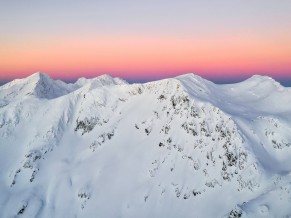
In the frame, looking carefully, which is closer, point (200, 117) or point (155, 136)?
point (200, 117)

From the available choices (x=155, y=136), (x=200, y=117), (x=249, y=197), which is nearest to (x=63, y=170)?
(x=155, y=136)

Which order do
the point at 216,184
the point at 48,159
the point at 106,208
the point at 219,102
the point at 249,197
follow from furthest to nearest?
1. the point at 48,159
2. the point at 219,102
3. the point at 106,208
4. the point at 216,184
5. the point at 249,197

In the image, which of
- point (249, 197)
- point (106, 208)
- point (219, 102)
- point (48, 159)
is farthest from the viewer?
point (48, 159)

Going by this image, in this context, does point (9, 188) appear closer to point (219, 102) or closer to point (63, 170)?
point (63, 170)

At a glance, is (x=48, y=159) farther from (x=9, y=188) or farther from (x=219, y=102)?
(x=219, y=102)

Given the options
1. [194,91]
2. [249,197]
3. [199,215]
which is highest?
[194,91]

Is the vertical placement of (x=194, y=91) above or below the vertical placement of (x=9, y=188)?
above
